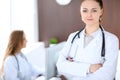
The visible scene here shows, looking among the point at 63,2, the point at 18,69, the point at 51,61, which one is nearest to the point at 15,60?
the point at 18,69

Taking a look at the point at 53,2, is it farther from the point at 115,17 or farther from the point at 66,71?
the point at 66,71

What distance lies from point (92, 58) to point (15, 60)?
19.8 inches

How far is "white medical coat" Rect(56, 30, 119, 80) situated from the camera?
0.97m

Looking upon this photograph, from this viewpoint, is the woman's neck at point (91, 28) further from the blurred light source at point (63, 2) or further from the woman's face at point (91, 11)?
the blurred light source at point (63, 2)

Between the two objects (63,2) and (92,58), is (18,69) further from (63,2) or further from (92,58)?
(63,2)

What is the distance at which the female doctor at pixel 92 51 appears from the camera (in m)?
0.97

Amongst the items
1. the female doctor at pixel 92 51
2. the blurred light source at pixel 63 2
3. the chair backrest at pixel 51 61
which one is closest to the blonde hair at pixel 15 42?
the chair backrest at pixel 51 61

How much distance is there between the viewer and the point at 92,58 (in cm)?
98

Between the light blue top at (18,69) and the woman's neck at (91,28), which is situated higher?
the woman's neck at (91,28)

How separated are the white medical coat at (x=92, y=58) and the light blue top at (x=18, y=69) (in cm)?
38

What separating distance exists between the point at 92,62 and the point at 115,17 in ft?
3.77

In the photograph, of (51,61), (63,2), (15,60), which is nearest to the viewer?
(51,61)

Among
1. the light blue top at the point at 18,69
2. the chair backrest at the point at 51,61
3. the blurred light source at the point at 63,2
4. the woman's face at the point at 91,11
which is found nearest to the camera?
the woman's face at the point at 91,11

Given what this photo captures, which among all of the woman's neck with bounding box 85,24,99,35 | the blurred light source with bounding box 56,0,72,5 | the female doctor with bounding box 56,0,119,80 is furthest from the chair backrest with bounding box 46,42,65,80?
the blurred light source with bounding box 56,0,72,5
